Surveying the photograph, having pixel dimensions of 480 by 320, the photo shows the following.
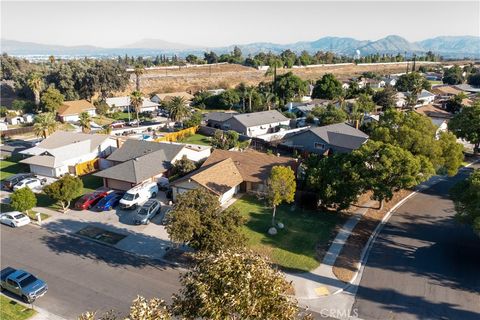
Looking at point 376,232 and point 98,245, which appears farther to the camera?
point 376,232

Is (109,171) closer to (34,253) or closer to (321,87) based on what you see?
(34,253)

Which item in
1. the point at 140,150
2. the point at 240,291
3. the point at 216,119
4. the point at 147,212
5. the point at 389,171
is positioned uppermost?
the point at 240,291

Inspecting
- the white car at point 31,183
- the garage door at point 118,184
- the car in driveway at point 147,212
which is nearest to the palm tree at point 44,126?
the white car at point 31,183

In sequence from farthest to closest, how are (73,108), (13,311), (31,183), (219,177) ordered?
(73,108), (31,183), (219,177), (13,311)

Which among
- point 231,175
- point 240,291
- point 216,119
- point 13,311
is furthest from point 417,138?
point 216,119

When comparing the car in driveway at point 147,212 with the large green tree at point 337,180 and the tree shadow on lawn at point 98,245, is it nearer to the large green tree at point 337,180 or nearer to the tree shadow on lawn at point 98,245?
the tree shadow on lawn at point 98,245

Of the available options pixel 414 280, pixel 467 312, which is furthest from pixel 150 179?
pixel 467 312

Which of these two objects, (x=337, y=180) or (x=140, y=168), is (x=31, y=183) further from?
(x=337, y=180)
